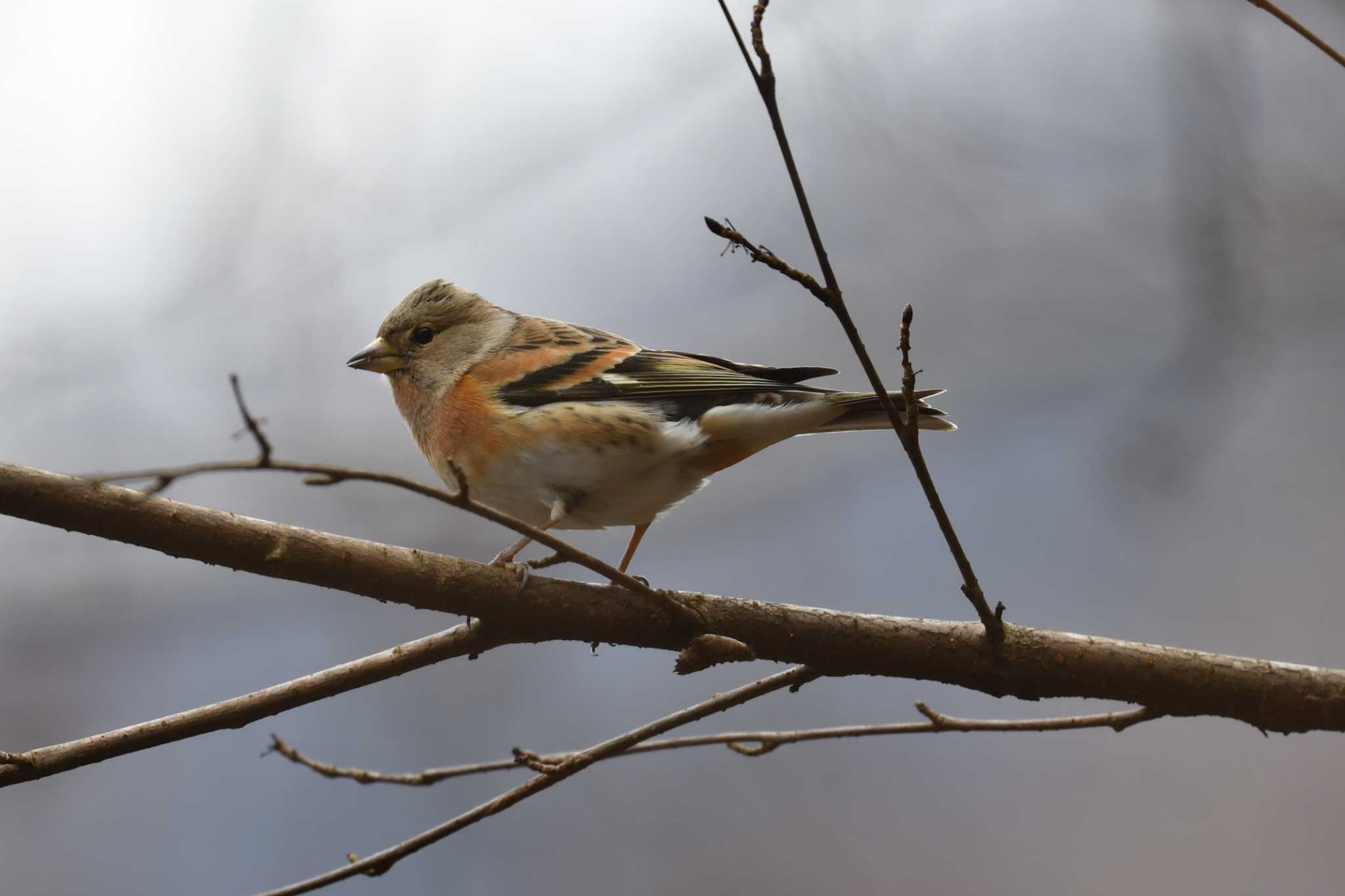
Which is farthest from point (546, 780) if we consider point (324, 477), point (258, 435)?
point (258, 435)

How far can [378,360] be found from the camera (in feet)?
13.3

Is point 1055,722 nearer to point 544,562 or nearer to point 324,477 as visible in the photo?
point 544,562

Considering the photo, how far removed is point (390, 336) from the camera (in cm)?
409

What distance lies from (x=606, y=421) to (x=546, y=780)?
4.31ft

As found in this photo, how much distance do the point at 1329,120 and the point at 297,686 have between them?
18.3 feet

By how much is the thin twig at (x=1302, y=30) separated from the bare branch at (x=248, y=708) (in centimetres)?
211

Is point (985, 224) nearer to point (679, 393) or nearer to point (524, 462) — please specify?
point (679, 393)

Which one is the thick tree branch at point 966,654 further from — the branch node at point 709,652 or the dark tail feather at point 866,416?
the dark tail feather at point 866,416

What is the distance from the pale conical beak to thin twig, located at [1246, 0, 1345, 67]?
302cm

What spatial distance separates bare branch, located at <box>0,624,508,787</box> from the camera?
2.17 m

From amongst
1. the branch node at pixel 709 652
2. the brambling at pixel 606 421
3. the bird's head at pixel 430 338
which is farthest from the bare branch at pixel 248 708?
the bird's head at pixel 430 338

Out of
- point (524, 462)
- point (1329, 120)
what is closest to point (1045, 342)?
point (1329, 120)

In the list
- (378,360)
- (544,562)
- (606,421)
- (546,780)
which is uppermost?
(378,360)

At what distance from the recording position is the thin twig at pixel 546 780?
7.88ft
